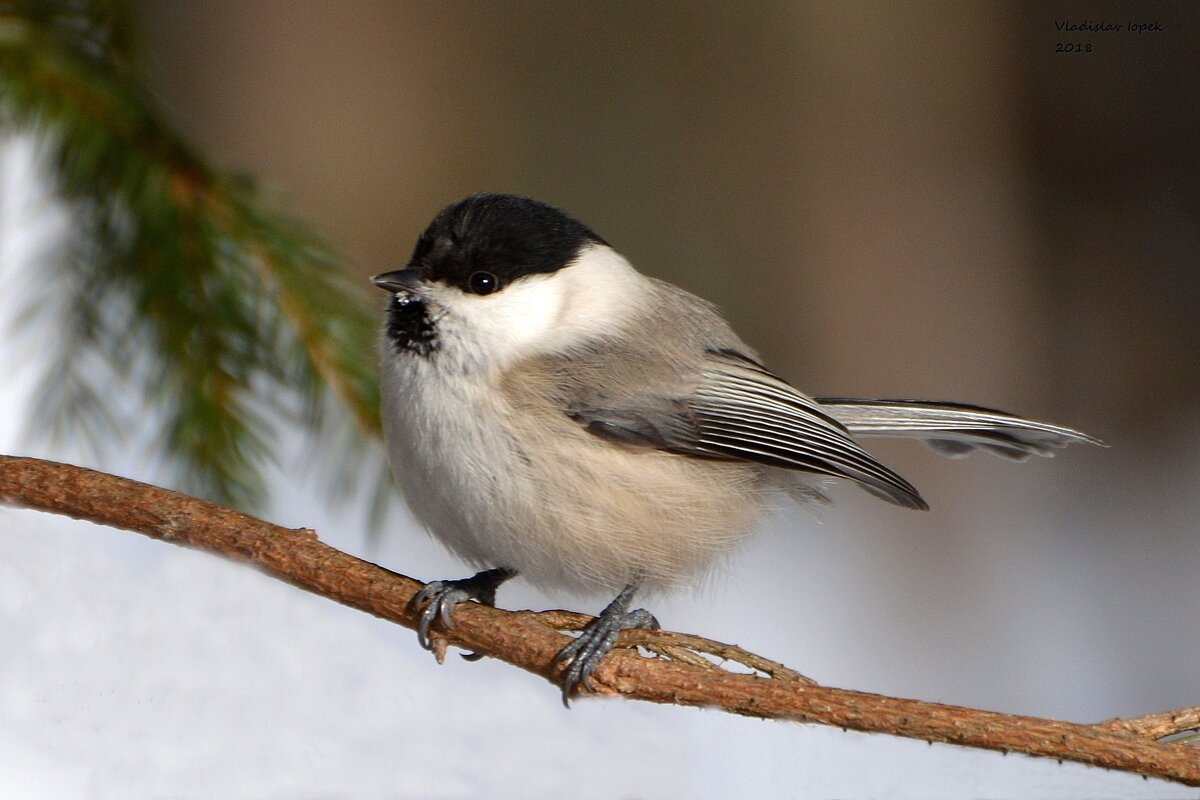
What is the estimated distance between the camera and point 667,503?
3.52ft

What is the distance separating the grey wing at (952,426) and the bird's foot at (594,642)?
0.37 meters

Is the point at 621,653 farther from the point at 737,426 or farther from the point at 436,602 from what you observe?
the point at 737,426

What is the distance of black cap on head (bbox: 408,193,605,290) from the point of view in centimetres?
106

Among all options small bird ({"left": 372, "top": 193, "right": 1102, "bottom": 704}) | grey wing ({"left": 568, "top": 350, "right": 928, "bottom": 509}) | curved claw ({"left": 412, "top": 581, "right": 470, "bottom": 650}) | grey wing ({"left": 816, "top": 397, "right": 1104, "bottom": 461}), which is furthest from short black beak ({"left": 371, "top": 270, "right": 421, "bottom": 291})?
grey wing ({"left": 816, "top": 397, "right": 1104, "bottom": 461})

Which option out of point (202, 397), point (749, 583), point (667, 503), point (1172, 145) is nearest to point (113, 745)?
point (202, 397)

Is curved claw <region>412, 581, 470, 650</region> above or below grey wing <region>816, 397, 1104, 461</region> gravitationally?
below

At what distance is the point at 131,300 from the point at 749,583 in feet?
3.83

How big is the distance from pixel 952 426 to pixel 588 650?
1.90ft

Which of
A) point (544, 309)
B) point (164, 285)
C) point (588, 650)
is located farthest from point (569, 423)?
point (164, 285)

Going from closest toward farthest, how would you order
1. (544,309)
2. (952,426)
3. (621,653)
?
1. (621,653)
2. (544,309)
3. (952,426)

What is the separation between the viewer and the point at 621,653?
2.50 feet

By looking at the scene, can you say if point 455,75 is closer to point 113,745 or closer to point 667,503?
point 667,503

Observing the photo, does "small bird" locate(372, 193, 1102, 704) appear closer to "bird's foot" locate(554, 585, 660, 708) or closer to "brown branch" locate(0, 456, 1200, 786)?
"bird's foot" locate(554, 585, 660, 708)

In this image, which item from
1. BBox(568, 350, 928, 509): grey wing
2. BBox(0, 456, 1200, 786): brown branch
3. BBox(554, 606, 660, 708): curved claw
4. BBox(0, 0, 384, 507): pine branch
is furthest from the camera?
BBox(568, 350, 928, 509): grey wing
